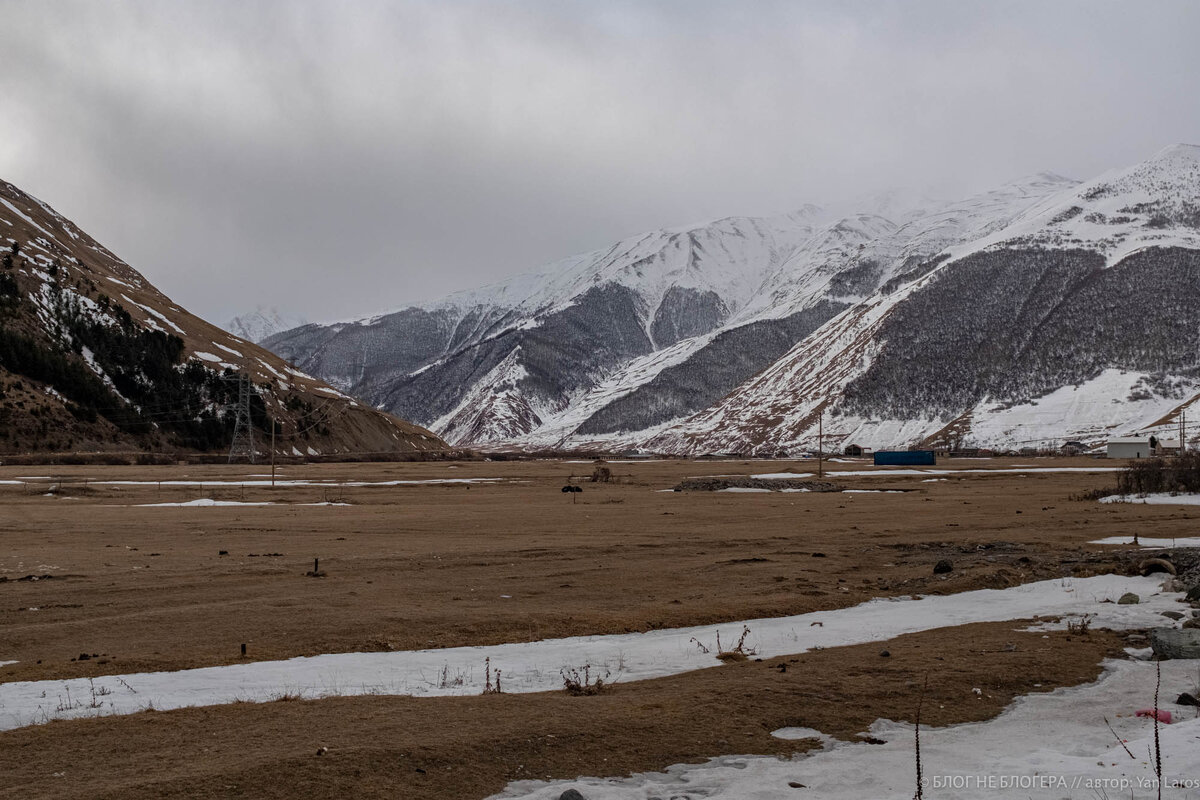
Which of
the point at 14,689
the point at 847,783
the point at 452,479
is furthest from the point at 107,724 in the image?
the point at 452,479

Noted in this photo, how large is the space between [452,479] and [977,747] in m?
88.9

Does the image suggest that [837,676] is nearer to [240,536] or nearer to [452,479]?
[240,536]

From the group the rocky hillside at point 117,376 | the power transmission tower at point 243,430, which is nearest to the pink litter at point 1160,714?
the power transmission tower at point 243,430

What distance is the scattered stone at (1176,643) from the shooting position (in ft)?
47.6

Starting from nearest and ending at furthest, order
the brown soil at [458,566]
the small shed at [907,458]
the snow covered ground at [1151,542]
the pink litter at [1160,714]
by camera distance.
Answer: the pink litter at [1160,714] → the brown soil at [458,566] → the snow covered ground at [1151,542] → the small shed at [907,458]

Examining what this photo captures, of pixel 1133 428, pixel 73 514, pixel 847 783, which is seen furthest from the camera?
pixel 1133 428

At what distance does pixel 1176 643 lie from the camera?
14.7 meters

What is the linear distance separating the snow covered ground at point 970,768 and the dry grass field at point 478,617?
48 centimetres

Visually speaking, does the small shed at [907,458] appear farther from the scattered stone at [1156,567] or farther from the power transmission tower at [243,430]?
the scattered stone at [1156,567]

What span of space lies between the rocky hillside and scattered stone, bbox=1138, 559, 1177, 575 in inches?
4973

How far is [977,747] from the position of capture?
1041cm

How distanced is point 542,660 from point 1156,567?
17.0 metres

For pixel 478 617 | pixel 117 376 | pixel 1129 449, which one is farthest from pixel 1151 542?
pixel 117 376

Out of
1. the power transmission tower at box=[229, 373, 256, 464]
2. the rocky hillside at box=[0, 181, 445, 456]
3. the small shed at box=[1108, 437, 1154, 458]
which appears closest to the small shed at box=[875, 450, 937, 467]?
the small shed at box=[1108, 437, 1154, 458]
